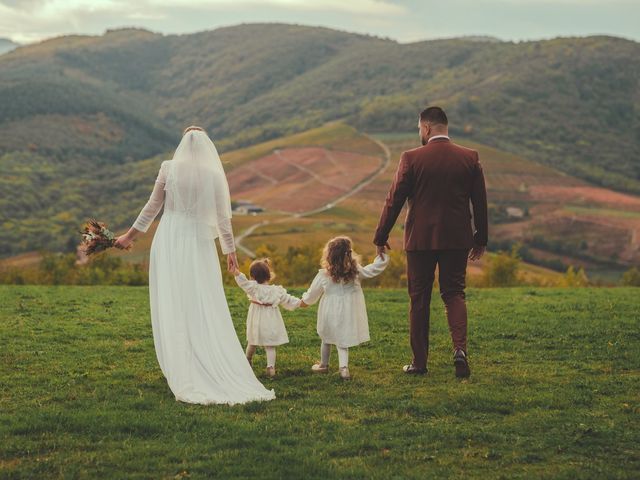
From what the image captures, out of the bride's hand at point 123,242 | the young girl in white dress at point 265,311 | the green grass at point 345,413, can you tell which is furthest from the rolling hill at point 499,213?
the bride's hand at point 123,242

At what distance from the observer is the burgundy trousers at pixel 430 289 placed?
388 inches

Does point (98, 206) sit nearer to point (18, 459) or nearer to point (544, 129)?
point (544, 129)

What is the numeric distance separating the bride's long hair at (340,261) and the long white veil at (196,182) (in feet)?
4.44

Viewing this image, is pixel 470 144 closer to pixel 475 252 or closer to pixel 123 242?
pixel 475 252

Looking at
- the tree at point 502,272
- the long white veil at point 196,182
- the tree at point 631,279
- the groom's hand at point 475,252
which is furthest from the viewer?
the tree at point 631,279

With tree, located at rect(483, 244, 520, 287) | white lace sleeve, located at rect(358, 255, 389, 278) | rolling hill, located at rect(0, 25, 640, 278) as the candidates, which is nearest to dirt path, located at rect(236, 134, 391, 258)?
rolling hill, located at rect(0, 25, 640, 278)

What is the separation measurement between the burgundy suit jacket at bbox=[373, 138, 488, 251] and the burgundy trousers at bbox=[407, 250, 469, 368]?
20 cm

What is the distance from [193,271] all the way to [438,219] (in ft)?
9.23

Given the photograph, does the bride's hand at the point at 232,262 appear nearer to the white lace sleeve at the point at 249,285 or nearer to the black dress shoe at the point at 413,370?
the white lace sleeve at the point at 249,285

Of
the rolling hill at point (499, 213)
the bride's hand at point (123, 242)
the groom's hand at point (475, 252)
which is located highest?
the bride's hand at point (123, 242)

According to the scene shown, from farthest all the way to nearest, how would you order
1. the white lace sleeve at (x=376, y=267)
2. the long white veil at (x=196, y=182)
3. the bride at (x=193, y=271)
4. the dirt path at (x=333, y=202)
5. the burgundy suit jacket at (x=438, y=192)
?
the dirt path at (x=333, y=202) < the white lace sleeve at (x=376, y=267) < the burgundy suit jacket at (x=438, y=192) < the long white veil at (x=196, y=182) < the bride at (x=193, y=271)

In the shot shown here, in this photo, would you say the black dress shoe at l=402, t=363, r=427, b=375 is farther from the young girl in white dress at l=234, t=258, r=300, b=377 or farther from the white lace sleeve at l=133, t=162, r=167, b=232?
the white lace sleeve at l=133, t=162, r=167, b=232

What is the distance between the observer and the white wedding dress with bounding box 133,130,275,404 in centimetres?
932

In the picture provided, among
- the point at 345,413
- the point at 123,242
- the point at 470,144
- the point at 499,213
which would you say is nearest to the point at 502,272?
the point at 123,242
